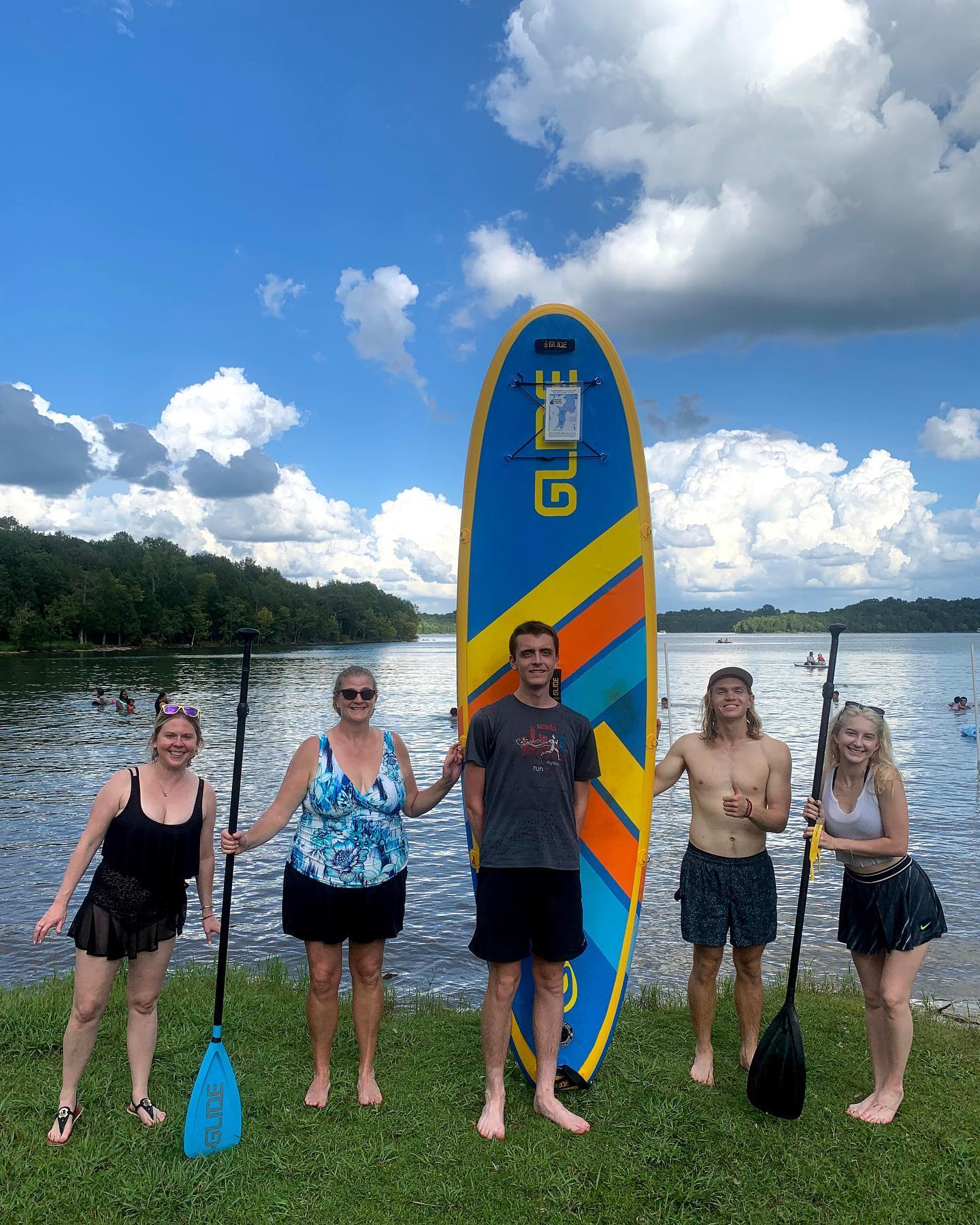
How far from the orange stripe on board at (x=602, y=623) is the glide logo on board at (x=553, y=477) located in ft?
1.70

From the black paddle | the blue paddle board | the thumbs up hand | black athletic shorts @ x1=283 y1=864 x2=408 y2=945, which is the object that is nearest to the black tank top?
black athletic shorts @ x1=283 y1=864 x2=408 y2=945

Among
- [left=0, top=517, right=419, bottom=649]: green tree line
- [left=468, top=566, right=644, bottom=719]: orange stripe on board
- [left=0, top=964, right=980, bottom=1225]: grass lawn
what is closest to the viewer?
[left=0, top=964, right=980, bottom=1225]: grass lawn

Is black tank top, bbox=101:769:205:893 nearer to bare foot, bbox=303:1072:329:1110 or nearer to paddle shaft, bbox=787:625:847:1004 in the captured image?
bare foot, bbox=303:1072:329:1110

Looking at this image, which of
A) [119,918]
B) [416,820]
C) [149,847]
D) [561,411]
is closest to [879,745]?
[561,411]

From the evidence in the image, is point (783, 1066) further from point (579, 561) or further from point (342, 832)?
point (579, 561)

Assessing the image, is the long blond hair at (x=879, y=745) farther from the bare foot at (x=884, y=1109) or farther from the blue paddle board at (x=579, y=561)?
the bare foot at (x=884, y=1109)

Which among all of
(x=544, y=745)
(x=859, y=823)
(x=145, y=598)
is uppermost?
(x=145, y=598)

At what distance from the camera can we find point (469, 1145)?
3.34 meters

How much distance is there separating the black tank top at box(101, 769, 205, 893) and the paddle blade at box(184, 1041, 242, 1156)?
747 millimetres

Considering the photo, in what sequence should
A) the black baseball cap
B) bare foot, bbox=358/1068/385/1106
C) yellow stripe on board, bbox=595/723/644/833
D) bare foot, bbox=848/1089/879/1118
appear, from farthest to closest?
yellow stripe on board, bbox=595/723/644/833 → the black baseball cap → bare foot, bbox=358/1068/385/1106 → bare foot, bbox=848/1089/879/1118

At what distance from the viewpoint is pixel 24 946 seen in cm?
726

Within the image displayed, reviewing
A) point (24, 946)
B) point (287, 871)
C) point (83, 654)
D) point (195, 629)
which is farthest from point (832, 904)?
point (195, 629)

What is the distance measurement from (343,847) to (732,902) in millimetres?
1753

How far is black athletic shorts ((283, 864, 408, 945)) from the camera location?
346 centimetres
